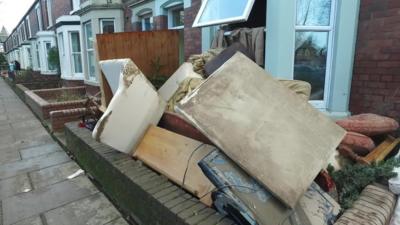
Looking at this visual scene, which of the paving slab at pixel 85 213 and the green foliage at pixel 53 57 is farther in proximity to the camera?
the green foliage at pixel 53 57

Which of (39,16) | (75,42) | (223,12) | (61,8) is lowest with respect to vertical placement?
(223,12)

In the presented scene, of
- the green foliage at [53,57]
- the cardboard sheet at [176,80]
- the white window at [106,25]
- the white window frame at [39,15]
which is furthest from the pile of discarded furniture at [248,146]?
the white window frame at [39,15]

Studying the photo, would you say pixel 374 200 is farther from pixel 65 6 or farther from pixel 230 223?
pixel 65 6

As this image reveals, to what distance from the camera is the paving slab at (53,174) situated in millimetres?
3504

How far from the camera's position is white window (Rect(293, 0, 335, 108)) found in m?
3.54

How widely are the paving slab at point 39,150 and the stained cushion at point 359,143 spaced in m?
4.44

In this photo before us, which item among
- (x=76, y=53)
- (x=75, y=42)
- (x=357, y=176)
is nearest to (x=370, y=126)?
(x=357, y=176)

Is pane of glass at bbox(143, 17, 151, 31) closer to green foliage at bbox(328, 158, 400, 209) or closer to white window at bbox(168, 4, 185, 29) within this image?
white window at bbox(168, 4, 185, 29)

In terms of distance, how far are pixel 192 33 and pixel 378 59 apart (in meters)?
3.22

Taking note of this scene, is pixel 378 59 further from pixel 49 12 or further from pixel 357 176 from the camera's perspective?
pixel 49 12

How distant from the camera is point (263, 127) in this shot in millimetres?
1900

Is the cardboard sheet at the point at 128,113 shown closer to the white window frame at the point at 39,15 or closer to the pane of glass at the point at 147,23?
the pane of glass at the point at 147,23

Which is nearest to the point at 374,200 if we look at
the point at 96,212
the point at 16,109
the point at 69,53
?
the point at 96,212

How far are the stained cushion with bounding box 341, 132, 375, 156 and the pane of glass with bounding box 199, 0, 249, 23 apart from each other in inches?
74.5
